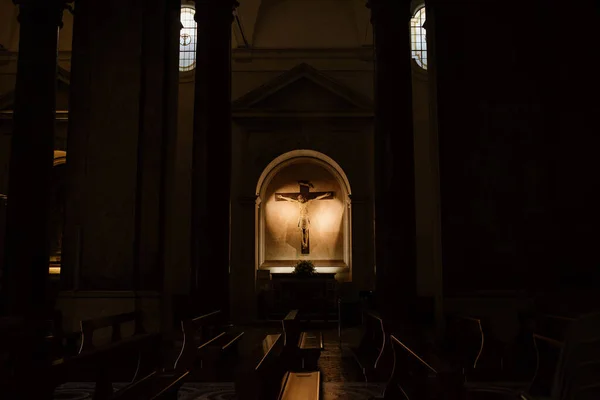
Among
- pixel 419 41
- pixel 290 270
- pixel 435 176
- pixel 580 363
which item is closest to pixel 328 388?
pixel 435 176

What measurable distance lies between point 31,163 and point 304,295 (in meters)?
9.63

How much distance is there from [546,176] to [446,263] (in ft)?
6.27

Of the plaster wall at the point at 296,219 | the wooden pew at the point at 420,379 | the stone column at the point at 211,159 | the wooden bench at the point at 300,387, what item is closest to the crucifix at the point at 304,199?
the plaster wall at the point at 296,219

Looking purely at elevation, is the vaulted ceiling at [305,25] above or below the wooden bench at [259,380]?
above

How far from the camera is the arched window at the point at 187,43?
1886 centimetres

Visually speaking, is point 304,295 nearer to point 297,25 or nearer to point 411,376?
point 297,25

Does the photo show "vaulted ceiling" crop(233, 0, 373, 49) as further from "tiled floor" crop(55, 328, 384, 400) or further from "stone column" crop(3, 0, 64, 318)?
"tiled floor" crop(55, 328, 384, 400)

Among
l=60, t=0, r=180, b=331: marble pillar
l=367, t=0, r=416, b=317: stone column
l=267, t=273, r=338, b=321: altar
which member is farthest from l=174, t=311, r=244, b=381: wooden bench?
l=267, t=273, r=338, b=321: altar

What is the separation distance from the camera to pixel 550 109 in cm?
876

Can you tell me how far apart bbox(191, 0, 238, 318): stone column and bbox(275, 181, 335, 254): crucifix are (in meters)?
7.87

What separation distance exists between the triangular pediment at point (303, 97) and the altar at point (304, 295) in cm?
494

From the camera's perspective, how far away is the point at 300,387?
4.85 meters

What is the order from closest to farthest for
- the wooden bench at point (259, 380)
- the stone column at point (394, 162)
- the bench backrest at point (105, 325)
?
1. the wooden bench at point (259, 380)
2. the bench backrest at point (105, 325)
3. the stone column at point (394, 162)

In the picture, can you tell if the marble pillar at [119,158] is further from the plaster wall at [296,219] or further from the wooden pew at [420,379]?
the plaster wall at [296,219]
